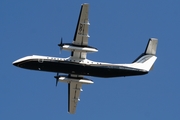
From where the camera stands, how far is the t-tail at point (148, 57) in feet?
123

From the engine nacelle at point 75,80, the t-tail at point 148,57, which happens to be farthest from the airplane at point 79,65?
the engine nacelle at point 75,80

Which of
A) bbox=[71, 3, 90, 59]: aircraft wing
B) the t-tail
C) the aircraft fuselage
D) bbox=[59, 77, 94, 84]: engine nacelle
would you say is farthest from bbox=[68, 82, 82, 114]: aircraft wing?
the t-tail

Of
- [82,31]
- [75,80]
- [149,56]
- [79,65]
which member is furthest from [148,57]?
[82,31]

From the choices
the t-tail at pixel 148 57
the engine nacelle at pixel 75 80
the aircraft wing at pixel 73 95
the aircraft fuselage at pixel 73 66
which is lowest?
the aircraft wing at pixel 73 95

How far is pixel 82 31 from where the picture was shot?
111ft

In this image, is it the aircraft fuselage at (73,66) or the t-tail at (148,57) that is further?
the t-tail at (148,57)

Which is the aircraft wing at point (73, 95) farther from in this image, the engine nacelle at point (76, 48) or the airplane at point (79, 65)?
the engine nacelle at point (76, 48)

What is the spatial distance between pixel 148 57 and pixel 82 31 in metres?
8.60

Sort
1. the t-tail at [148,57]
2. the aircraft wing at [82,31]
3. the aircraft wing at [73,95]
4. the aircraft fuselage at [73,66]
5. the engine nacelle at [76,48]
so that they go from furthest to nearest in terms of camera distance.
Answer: the aircraft wing at [73,95] → the t-tail at [148,57] → the aircraft fuselage at [73,66] → the engine nacelle at [76,48] → the aircraft wing at [82,31]

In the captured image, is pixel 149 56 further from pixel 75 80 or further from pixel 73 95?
pixel 73 95

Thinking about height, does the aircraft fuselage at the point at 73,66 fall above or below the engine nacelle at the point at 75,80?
above

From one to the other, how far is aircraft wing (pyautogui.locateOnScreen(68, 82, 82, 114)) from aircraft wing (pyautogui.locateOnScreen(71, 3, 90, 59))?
507 centimetres

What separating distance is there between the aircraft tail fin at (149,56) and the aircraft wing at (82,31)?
5.91 metres

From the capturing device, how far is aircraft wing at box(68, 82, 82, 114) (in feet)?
134
